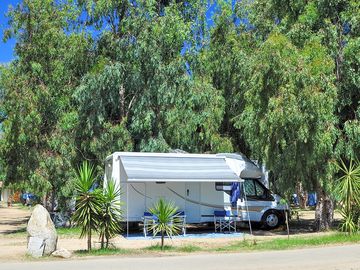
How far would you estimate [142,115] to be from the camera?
23938 mm

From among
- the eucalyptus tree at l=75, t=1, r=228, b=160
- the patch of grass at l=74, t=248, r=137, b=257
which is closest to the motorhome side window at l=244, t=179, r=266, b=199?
the eucalyptus tree at l=75, t=1, r=228, b=160

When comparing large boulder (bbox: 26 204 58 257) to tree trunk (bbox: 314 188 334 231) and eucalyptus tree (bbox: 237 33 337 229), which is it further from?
tree trunk (bbox: 314 188 334 231)

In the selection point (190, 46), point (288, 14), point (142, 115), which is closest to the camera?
point (288, 14)

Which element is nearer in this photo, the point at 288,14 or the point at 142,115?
the point at 288,14

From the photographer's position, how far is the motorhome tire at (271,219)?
2147cm

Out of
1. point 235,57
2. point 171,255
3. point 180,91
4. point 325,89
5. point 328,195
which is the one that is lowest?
point 171,255

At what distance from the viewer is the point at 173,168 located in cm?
1928

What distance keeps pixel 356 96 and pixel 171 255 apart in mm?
10668

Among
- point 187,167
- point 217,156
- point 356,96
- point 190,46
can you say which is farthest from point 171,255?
point 190,46

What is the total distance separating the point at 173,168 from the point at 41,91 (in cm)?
762

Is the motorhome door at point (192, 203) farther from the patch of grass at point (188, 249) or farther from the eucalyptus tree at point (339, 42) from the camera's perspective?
the patch of grass at point (188, 249)

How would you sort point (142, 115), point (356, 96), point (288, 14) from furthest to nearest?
point (142, 115) < point (288, 14) < point (356, 96)

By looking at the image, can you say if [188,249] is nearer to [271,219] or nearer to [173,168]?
[173,168]

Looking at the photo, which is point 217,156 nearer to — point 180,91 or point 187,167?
point 187,167
